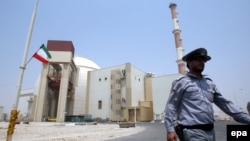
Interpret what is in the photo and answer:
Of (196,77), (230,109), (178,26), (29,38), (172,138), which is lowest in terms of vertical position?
(172,138)

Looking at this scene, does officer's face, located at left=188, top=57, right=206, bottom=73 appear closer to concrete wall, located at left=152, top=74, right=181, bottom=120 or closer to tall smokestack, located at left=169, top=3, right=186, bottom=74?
tall smokestack, located at left=169, top=3, right=186, bottom=74

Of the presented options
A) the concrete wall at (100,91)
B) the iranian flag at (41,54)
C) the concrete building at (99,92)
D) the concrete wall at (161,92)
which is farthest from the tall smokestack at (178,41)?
the iranian flag at (41,54)

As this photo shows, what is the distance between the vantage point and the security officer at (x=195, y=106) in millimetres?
2082

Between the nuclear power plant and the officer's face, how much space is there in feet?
136

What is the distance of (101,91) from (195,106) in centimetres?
5266

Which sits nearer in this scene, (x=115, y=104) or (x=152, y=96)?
(x=115, y=104)

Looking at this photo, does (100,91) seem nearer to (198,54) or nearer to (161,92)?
(161,92)

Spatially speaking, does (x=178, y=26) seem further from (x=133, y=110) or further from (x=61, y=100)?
(x=61, y=100)

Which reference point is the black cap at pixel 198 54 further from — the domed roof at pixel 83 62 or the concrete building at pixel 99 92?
the domed roof at pixel 83 62

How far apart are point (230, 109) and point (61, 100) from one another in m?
42.4

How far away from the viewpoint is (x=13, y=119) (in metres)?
6.65

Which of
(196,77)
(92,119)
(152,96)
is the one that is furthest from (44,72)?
(196,77)

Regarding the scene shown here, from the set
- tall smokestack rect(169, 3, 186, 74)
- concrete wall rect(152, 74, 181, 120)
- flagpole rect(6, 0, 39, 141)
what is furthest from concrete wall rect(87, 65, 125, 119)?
flagpole rect(6, 0, 39, 141)

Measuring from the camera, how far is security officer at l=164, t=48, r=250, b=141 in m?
2.08
